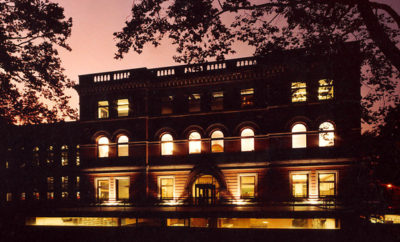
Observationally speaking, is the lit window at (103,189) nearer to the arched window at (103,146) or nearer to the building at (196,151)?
the building at (196,151)

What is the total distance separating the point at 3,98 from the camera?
15.3 meters

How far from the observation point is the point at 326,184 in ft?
74.5

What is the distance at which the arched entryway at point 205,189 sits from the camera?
24.7 m

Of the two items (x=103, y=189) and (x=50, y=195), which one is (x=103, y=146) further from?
(x=50, y=195)

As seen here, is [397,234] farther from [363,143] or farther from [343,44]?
[343,44]

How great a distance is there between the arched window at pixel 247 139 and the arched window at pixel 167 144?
18.6 feet

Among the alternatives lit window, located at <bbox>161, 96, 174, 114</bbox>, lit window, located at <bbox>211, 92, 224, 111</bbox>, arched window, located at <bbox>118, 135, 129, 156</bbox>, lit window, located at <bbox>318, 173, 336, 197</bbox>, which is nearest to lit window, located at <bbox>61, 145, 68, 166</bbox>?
arched window, located at <bbox>118, 135, 129, 156</bbox>

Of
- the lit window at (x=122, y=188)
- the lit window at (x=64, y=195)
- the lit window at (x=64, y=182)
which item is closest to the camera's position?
the lit window at (x=122, y=188)

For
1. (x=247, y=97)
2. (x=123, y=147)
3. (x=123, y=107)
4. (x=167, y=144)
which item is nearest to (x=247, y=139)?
(x=247, y=97)

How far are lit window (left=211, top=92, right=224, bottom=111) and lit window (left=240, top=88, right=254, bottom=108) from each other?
5.21 ft

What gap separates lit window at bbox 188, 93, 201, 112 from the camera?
26.4 meters

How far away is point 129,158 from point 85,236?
355 inches

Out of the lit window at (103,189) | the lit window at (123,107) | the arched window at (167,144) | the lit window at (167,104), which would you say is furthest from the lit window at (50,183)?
the lit window at (167,104)

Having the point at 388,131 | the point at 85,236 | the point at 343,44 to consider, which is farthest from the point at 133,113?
the point at 388,131
